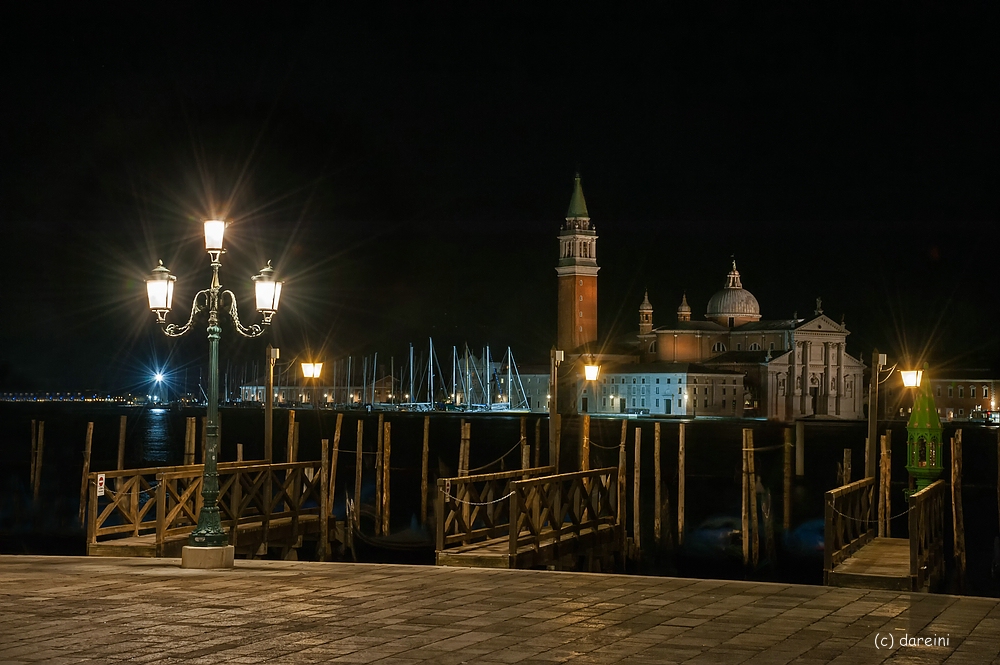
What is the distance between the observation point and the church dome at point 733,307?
12000cm

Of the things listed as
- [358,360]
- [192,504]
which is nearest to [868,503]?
[192,504]

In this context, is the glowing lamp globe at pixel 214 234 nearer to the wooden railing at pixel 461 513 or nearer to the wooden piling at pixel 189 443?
the wooden railing at pixel 461 513

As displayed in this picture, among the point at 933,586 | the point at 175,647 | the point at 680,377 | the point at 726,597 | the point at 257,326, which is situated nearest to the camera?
the point at 175,647

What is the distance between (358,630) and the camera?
30.7 ft

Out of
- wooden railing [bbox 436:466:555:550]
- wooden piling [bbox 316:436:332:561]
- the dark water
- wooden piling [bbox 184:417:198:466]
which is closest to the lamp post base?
wooden railing [bbox 436:466:555:550]

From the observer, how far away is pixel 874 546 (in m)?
18.4

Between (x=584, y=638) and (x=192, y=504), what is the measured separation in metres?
11.2

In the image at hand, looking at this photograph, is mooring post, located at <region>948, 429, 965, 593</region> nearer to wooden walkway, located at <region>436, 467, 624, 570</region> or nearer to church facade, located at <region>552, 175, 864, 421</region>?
wooden walkway, located at <region>436, 467, 624, 570</region>

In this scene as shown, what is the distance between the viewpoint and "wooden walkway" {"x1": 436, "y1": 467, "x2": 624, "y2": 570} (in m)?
16.2

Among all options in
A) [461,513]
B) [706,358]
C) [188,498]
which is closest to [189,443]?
[188,498]

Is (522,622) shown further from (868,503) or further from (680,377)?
(680,377)

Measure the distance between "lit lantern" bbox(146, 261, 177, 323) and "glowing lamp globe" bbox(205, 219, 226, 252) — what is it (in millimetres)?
871

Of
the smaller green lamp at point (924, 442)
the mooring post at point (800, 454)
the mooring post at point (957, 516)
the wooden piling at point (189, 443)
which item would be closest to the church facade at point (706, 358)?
the mooring post at point (800, 454)

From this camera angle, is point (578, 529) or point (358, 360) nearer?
point (578, 529)
